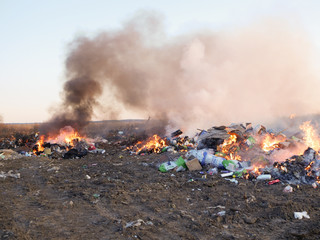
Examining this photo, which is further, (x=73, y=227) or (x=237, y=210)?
(x=237, y=210)

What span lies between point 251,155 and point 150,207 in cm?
502

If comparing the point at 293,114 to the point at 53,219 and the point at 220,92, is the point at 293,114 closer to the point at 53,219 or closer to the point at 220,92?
the point at 220,92

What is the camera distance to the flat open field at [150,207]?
4250 millimetres

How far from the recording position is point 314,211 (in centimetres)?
514

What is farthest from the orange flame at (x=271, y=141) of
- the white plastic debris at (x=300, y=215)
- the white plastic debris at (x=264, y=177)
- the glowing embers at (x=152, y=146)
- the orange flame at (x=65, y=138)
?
the orange flame at (x=65, y=138)

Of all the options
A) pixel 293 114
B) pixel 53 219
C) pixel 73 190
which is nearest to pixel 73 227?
pixel 53 219

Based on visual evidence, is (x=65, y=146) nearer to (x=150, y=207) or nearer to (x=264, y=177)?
(x=150, y=207)

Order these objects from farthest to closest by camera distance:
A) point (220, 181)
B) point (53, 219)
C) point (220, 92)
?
point (220, 92) → point (220, 181) → point (53, 219)

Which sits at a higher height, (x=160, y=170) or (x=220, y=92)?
(x=220, y=92)

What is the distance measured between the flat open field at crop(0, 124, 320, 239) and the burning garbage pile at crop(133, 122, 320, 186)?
0.55 m

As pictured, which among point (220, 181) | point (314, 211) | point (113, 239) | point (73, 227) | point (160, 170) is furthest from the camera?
point (160, 170)

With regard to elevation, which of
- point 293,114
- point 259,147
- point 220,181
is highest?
point 293,114

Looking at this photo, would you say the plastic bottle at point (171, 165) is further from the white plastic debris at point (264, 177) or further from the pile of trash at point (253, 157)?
the white plastic debris at point (264, 177)

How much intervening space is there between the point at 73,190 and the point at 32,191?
1.03m
